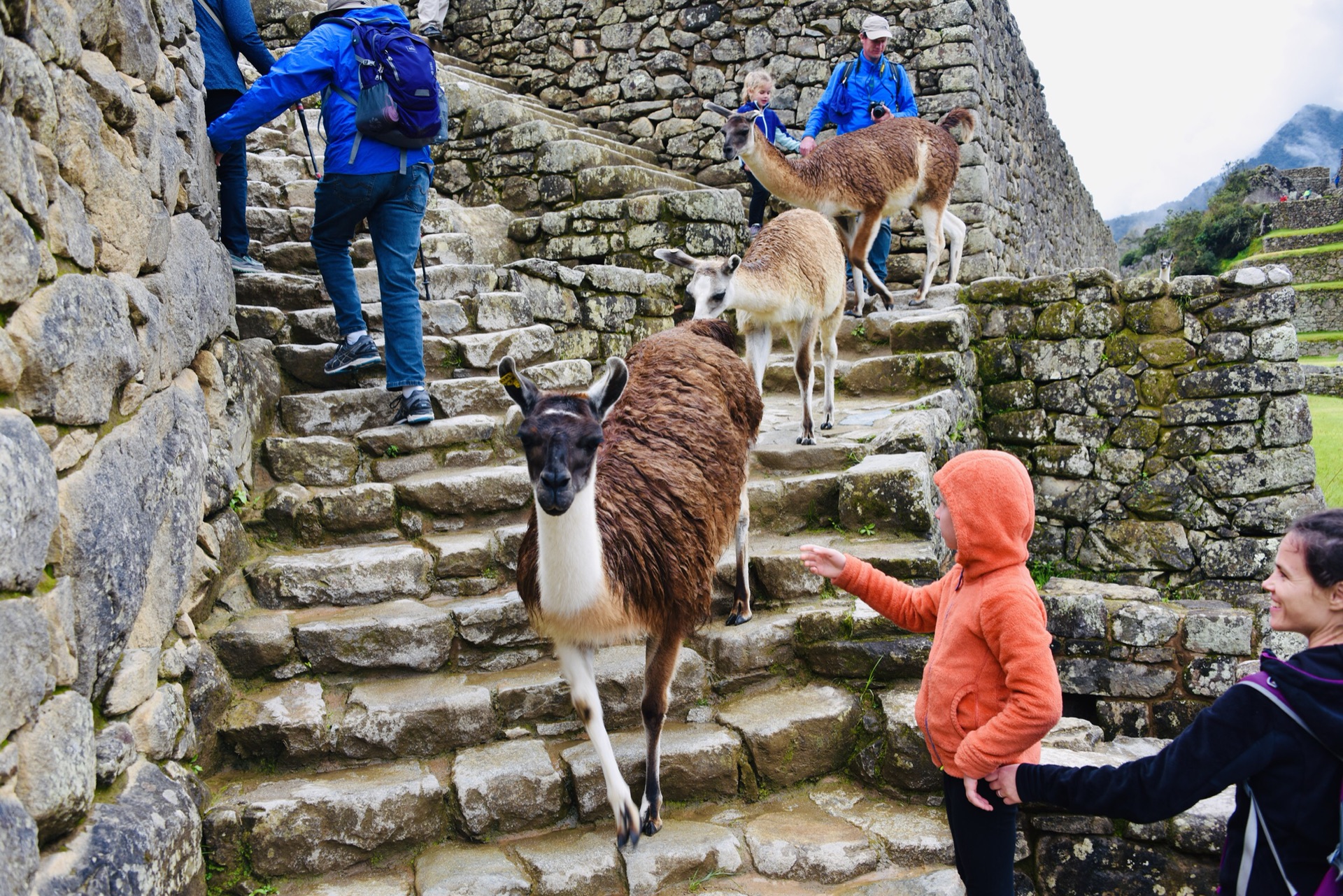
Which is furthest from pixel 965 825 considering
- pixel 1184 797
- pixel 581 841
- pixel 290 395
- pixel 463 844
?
pixel 290 395

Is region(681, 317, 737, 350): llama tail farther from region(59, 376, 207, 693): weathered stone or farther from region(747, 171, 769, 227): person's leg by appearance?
region(747, 171, 769, 227): person's leg

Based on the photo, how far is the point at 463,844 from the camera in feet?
9.59

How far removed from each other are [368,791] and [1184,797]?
2388 millimetres

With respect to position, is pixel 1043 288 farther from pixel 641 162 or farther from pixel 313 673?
pixel 313 673

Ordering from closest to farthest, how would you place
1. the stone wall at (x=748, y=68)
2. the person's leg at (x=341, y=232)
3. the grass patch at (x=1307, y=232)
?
1. the person's leg at (x=341, y=232)
2. the stone wall at (x=748, y=68)
3. the grass patch at (x=1307, y=232)

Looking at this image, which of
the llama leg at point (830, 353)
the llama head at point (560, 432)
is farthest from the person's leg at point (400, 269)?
the llama leg at point (830, 353)

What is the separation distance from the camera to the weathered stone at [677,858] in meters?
2.77

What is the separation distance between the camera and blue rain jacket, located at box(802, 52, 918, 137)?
7742mm

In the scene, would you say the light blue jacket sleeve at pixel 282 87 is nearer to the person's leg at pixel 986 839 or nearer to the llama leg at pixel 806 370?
the llama leg at pixel 806 370

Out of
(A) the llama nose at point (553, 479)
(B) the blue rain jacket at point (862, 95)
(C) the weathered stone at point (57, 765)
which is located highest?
(B) the blue rain jacket at point (862, 95)

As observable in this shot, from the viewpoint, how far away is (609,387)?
2.74 metres

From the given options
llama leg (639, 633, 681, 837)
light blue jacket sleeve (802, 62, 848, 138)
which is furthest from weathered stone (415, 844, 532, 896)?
light blue jacket sleeve (802, 62, 848, 138)

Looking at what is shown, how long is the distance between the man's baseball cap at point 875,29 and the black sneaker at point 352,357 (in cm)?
523

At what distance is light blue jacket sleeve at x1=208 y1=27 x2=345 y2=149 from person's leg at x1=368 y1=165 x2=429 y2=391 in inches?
21.5
